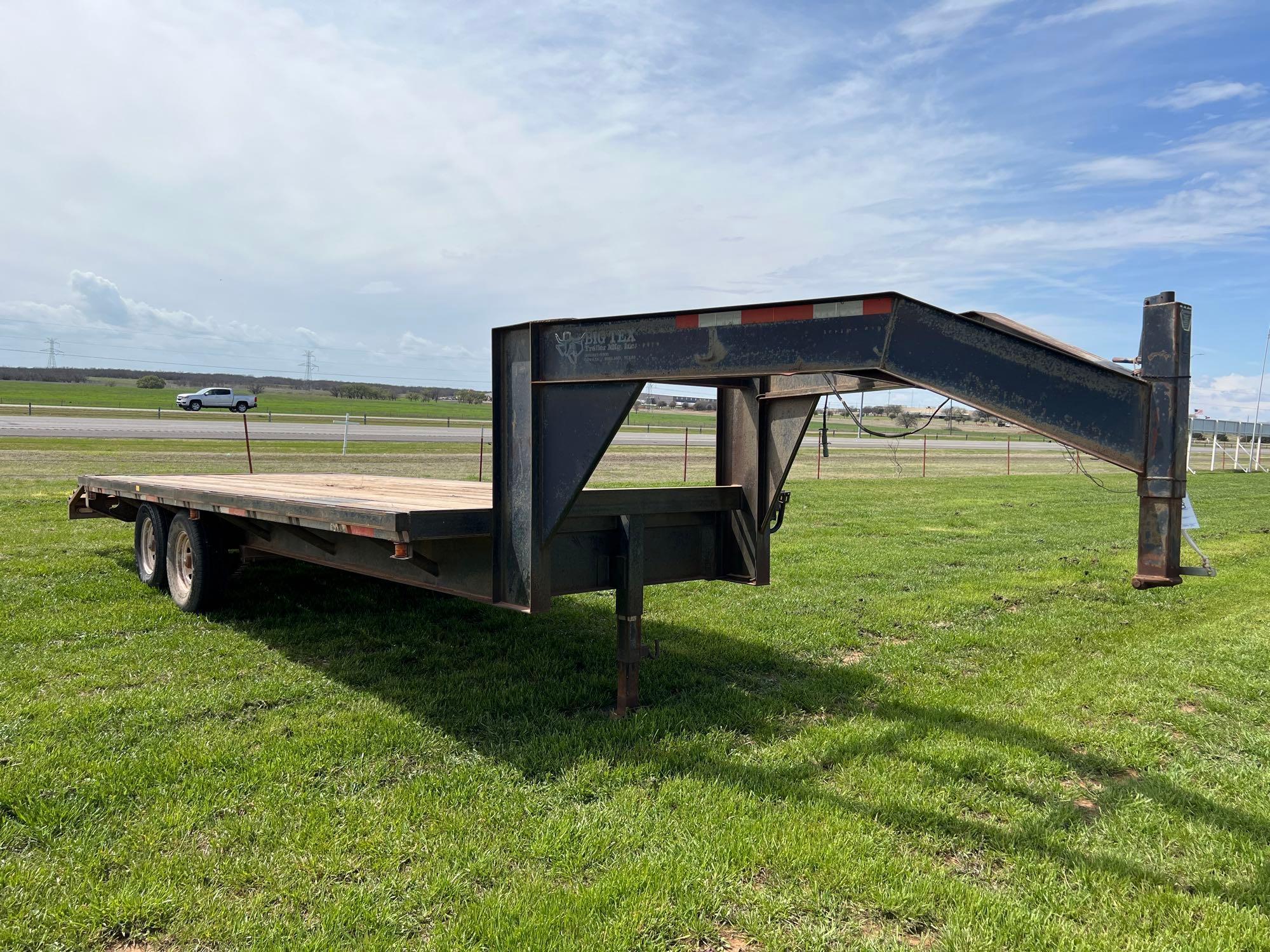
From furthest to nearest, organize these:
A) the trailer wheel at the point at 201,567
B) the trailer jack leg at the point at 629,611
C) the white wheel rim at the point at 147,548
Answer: the white wheel rim at the point at 147,548 → the trailer wheel at the point at 201,567 → the trailer jack leg at the point at 629,611

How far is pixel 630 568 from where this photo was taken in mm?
4805

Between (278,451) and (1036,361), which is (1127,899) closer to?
(1036,361)

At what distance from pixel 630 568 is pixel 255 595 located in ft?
14.0

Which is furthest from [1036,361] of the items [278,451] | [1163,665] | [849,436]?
[849,436]

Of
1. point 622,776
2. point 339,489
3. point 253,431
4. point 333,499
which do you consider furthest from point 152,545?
point 253,431

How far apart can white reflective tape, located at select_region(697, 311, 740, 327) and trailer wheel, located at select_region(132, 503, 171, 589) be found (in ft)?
18.2

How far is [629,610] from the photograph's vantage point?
4.76 metres

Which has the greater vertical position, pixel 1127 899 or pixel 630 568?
pixel 630 568

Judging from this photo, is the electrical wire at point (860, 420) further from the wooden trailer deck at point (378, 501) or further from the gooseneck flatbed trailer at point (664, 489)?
the wooden trailer deck at point (378, 501)

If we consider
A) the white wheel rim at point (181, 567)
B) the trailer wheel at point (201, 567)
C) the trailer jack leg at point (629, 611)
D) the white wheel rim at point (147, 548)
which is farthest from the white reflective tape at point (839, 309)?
the white wheel rim at point (147, 548)

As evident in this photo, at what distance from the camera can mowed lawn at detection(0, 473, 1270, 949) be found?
295cm

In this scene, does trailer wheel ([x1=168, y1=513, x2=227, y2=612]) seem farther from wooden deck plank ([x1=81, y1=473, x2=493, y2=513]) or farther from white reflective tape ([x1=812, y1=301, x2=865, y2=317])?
white reflective tape ([x1=812, y1=301, x2=865, y2=317])

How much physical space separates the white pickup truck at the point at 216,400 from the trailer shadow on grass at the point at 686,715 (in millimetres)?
49910

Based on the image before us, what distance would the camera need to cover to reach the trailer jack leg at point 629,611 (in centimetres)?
478
